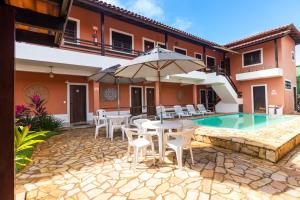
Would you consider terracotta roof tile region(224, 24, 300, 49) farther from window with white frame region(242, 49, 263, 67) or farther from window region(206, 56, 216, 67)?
window region(206, 56, 216, 67)

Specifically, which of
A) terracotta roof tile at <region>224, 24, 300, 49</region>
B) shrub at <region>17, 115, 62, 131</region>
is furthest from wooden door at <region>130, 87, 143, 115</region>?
terracotta roof tile at <region>224, 24, 300, 49</region>

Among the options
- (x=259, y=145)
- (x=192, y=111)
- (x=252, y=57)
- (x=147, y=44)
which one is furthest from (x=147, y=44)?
(x=259, y=145)

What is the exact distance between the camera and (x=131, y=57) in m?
11.6

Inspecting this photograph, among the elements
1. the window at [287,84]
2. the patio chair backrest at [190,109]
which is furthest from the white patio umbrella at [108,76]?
the window at [287,84]

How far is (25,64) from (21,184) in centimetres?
736

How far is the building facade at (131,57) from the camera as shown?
9.30 m

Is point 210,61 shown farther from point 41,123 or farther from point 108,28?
point 41,123

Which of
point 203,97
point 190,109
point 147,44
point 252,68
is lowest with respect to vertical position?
point 190,109

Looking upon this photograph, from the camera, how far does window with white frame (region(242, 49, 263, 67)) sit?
648 inches

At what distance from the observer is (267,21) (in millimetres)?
18125

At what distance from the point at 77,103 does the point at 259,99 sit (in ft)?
50.6

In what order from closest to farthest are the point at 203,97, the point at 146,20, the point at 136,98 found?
the point at 146,20
the point at 136,98
the point at 203,97

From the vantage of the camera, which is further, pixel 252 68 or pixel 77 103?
pixel 252 68

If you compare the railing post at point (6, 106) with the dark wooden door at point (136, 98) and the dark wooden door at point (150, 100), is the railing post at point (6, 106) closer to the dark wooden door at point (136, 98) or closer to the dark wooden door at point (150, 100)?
the dark wooden door at point (136, 98)
